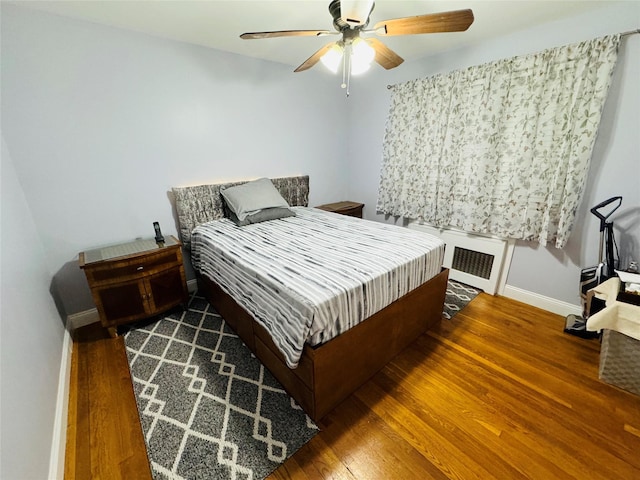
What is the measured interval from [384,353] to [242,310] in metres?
1.03

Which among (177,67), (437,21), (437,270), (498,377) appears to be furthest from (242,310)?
(177,67)

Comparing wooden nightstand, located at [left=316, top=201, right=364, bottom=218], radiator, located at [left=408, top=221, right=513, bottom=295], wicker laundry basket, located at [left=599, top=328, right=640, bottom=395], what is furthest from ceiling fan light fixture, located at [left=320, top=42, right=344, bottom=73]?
wicker laundry basket, located at [left=599, top=328, right=640, bottom=395]

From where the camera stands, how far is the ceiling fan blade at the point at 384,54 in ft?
5.54

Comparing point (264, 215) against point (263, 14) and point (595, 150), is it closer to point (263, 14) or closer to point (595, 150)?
point (263, 14)

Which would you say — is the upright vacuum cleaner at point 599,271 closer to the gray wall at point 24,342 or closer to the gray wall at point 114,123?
the gray wall at point 114,123

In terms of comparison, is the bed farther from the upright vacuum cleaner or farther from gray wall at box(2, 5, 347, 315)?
the upright vacuum cleaner

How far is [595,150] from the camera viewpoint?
1996 millimetres

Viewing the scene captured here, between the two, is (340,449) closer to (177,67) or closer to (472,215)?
(472,215)

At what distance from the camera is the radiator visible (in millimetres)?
2604

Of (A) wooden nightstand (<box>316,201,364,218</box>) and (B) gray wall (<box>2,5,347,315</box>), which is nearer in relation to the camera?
(B) gray wall (<box>2,5,347,315</box>)

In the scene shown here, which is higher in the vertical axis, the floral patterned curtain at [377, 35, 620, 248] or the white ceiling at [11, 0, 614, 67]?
the white ceiling at [11, 0, 614, 67]

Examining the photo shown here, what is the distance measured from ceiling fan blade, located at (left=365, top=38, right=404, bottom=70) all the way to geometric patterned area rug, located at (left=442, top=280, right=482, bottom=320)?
214cm

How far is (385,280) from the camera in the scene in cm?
158

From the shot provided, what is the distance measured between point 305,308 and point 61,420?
4.89ft
